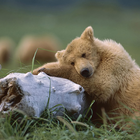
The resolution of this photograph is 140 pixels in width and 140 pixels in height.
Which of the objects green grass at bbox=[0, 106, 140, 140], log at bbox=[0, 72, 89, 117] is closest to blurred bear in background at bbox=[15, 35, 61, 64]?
log at bbox=[0, 72, 89, 117]

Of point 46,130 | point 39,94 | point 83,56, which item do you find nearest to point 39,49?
point 83,56

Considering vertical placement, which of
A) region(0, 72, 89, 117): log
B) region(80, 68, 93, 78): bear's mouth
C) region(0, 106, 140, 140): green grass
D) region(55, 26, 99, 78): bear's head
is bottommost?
region(0, 106, 140, 140): green grass

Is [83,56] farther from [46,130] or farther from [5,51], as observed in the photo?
[5,51]

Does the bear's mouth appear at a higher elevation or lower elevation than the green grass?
higher

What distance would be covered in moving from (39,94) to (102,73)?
3.57 feet

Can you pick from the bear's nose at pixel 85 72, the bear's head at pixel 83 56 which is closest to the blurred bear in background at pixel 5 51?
the bear's head at pixel 83 56

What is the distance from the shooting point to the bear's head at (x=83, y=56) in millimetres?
3691

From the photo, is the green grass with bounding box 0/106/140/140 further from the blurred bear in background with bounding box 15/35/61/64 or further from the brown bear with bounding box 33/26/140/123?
the blurred bear in background with bounding box 15/35/61/64

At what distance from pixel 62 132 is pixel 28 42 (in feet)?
40.1

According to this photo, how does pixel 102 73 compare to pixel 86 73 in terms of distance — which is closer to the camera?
pixel 86 73

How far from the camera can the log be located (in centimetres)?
306

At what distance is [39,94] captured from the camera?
3.22m

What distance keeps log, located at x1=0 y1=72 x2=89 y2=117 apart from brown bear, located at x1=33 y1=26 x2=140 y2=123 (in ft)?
0.73

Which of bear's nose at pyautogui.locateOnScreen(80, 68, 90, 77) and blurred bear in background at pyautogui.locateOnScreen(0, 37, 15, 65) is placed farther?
blurred bear in background at pyautogui.locateOnScreen(0, 37, 15, 65)
